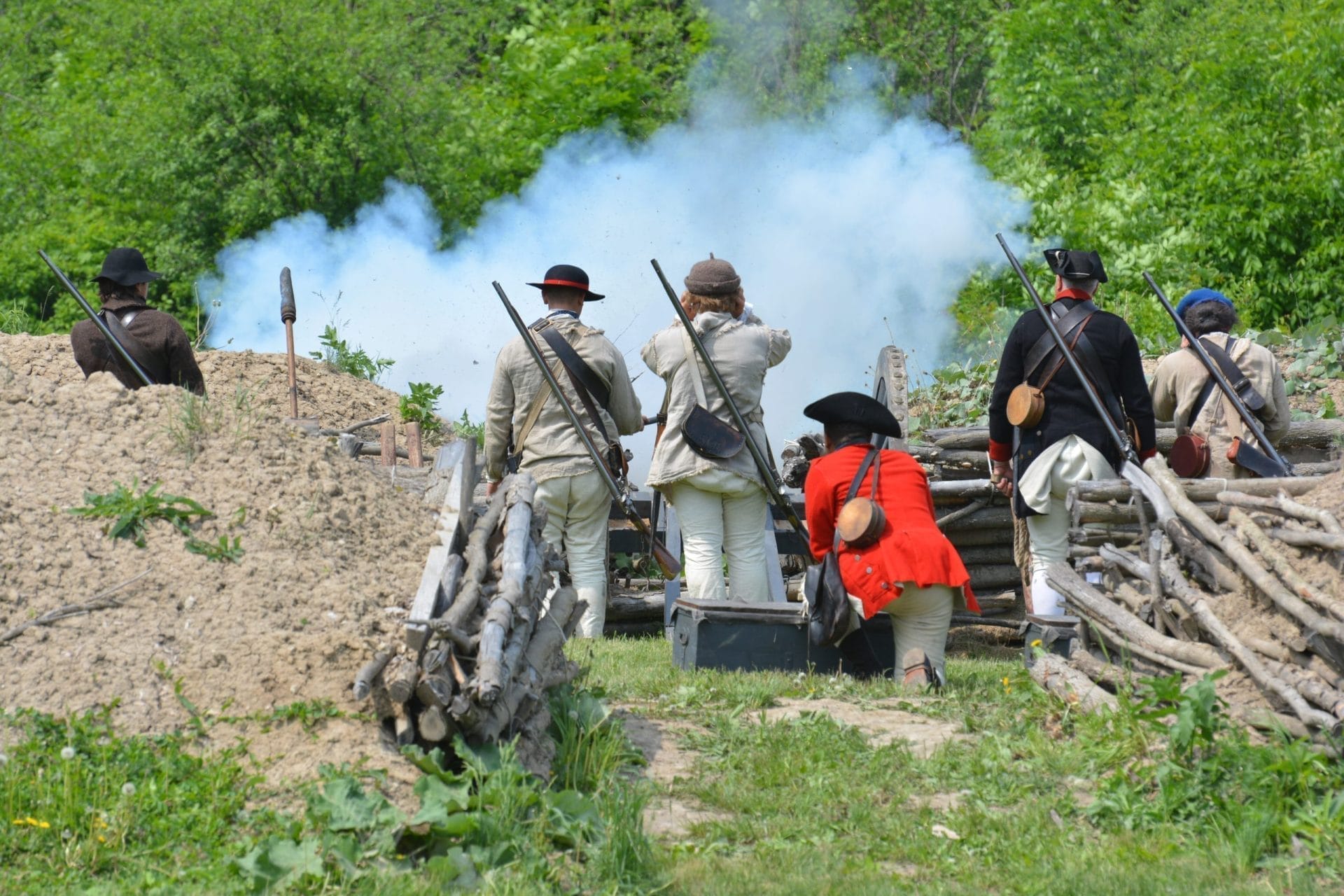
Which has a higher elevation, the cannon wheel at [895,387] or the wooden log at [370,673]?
the cannon wheel at [895,387]

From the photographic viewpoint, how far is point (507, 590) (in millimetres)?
5059

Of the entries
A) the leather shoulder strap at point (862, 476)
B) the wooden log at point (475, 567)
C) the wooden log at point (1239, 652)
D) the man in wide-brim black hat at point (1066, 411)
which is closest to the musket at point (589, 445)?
the leather shoulder strap at point (862, 476)

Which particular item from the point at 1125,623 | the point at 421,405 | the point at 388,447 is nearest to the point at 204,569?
the point at 1125,623

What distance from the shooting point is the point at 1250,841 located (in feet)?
14.5

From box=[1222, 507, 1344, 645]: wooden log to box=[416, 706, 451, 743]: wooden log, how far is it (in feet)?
8.40

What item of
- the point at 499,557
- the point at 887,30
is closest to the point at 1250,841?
the point at 499,557

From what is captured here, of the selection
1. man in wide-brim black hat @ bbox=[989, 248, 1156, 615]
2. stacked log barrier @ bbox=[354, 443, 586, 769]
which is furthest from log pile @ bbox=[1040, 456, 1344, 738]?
stacked log barrier @ bbox=[354, 443, 586, 769]

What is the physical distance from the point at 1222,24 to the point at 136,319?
56.9 feet

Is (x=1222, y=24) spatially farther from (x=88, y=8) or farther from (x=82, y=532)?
(x=82, y=532)

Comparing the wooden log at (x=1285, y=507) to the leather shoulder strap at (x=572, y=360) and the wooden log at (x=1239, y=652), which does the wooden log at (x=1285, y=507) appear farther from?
the leather shoulder strap at (x=572, y=360)

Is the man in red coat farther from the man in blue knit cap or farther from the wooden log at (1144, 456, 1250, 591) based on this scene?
the man in blue knit cap

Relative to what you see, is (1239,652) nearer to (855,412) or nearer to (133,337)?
(855,412)

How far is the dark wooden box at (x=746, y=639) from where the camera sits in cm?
708

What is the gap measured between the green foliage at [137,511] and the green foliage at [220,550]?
9cm
